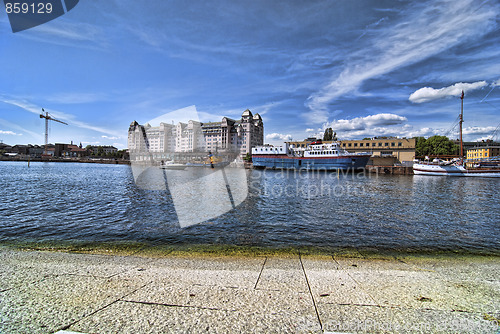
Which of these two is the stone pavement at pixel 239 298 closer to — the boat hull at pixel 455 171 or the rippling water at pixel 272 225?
the rippling water at pixel 272 225

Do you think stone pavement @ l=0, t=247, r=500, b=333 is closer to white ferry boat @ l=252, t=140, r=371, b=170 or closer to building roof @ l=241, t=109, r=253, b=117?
white ferry boat @ l=252, t=140, r=371, b=170

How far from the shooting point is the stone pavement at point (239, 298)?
2.92 meters

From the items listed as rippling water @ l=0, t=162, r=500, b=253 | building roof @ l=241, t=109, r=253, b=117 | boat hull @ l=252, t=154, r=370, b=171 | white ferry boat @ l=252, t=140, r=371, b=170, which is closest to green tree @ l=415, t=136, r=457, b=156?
white ferry boat @ l=252, t=140, r=371, b=170

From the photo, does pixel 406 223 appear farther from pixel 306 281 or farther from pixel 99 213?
pixel 99 213

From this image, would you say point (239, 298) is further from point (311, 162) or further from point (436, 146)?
point (436, 146)

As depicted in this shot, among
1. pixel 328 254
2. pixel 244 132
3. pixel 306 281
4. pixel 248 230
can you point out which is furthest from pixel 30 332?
pixel 244 132

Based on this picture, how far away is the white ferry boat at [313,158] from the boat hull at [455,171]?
1426 cm

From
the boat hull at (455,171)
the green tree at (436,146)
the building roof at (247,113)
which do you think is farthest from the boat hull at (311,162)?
the building roof at (247,113)

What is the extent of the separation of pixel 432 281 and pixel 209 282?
4399 mm

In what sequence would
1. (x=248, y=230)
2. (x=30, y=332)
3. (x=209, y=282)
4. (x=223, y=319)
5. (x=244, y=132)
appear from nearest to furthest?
(x=30, y=332) < (x=223, y=319) < (x=209, y=282) < (x=248, y=230) < (x=244, y=132)

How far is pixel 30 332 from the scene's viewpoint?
2.66 meters

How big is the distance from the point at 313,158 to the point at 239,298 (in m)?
71.8

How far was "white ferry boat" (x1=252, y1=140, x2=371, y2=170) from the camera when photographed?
66.7m

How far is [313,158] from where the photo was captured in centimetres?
7244
